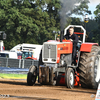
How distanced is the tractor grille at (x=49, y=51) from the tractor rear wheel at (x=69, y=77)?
0.86 m

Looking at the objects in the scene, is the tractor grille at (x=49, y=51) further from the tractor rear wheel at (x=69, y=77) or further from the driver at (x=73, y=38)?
the tractor rear wheel at (x=69, y=77)

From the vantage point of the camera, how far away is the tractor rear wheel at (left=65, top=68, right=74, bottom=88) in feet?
38.0

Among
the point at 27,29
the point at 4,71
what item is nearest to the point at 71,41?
the point at 4,71

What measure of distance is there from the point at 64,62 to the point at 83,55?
0.76m

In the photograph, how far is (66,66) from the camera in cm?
1239

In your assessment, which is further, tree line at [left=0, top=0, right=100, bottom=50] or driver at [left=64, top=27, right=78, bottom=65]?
tree line at [left=0, top=0, right=100, bottom=50]

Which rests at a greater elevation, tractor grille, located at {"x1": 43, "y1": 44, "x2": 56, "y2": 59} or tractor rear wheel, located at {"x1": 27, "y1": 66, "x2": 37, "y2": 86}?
tractor grille, located at {"x1": 43, "y1": 44, "x2": 56, "y2": 59}

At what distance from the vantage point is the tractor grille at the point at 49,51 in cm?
1230

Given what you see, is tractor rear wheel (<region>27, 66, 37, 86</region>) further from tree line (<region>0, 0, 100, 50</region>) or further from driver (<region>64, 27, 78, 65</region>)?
tree line (<region>0, 0, 100, 50</region>)

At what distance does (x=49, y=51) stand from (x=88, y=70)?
1.61 metres

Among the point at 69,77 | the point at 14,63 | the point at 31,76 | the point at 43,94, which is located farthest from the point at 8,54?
the point at 43,94

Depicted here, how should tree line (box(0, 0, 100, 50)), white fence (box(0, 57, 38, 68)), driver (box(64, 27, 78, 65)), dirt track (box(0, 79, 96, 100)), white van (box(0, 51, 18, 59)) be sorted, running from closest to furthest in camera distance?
dirt track (box(0, 79, 96, 100)), driver (box(64, 27, 78, 65)), white fence (box(0, 57, 38, 68)), white van (box(0, 51, 18, 59)), tree line (box(0, 0, 100, 50))

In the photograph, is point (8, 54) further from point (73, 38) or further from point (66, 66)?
point (66, 66)

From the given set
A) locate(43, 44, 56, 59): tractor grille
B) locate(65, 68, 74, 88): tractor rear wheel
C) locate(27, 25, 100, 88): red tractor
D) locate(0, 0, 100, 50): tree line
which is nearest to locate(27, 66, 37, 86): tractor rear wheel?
locate(27, 25, 100, 88): red tractor
